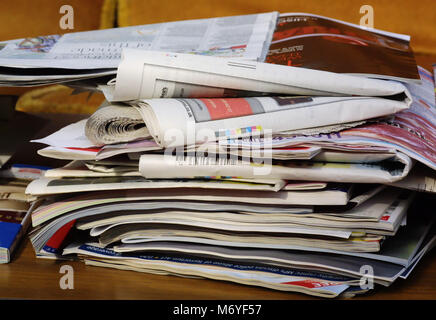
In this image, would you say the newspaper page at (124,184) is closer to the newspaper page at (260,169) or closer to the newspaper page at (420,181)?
the newspaper page at (260,169)

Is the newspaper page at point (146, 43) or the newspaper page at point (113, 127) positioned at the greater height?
the newspaper page at point (146, 43)

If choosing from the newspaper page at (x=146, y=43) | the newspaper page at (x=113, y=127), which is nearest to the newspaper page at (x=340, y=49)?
the newspaper page at (x=146, y=43)

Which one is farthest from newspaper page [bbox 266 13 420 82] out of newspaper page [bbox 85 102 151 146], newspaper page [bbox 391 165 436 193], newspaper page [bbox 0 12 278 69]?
newspaper page [bbox 85 102 151 146]

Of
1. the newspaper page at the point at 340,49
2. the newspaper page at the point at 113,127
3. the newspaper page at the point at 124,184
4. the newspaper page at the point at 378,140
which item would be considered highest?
the newspaper page at the point at 340,49

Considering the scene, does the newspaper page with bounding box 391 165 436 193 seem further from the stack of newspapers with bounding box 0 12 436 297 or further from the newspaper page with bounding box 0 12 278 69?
the newspaper page with bounding box 0 12 278 69

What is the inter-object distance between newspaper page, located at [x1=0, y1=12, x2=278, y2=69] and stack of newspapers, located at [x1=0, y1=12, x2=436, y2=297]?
0.05m

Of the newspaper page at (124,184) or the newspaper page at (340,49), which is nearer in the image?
the newspaper page at (124,184)

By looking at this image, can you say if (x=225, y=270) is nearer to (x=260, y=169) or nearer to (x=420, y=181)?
(x=260, y=169)

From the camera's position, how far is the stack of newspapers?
51 centimetres

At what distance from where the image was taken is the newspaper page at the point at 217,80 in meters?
0.55

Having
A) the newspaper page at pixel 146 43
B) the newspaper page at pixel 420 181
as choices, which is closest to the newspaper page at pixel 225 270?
the newspaper page at pixel 420 181

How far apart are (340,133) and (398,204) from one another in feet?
0.33

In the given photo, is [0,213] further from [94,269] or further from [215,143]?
[215,143]

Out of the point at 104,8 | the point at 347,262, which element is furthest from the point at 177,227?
the point at 104,8
